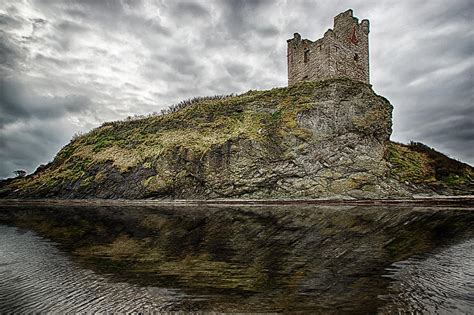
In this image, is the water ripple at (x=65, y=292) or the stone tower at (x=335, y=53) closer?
the water ripple at (x=65, y=292)

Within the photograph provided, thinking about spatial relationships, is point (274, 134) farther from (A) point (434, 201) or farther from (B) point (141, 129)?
(B) point (141, 129)

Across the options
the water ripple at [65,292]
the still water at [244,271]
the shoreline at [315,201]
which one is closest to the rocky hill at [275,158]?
the shoreline at [315,201]

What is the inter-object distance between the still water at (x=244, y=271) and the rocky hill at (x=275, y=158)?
51.7ft

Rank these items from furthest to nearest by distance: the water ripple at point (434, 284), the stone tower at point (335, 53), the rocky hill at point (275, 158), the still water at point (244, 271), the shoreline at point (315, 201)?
the stone tower at point (335, 53), the rocky hill at point (275, 158), the shoreline at point (315, 201), the still water at point (244, 271), the water ripple at point (434, 284)

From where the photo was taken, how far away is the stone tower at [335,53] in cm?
3048

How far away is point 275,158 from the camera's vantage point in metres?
25.6

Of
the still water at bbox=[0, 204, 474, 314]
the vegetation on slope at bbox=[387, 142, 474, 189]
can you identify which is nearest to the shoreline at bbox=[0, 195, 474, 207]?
the vegetation on slope at bbox=[387, 142, 474, 189]

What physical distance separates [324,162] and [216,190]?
30.7 ft

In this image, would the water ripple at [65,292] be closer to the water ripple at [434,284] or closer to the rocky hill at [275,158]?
the water ripple at [434,284]

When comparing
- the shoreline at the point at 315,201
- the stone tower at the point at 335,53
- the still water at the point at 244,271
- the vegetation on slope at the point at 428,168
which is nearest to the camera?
the still water at the point at 244,271

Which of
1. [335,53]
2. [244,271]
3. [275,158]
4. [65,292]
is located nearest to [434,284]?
[244,271]

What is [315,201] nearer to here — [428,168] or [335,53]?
[428,168]

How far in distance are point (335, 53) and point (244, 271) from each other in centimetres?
2999

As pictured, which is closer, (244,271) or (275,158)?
(244,271)
